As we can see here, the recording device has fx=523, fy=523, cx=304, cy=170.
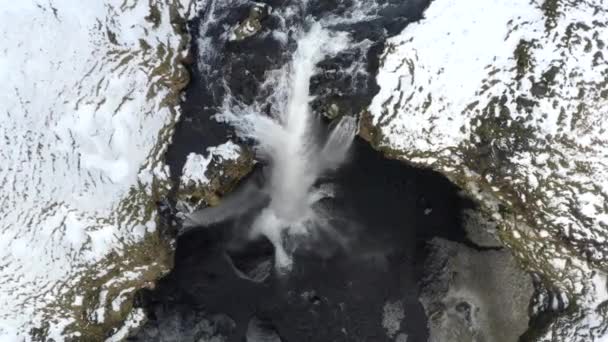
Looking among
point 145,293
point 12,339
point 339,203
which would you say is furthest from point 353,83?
point 12,339

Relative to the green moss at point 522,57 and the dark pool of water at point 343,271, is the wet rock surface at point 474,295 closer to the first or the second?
the dark pool of water at point 343,271

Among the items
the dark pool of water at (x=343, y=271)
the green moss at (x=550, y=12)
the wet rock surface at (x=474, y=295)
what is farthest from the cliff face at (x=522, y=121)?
the dark pool of water at (x=343, y=271)

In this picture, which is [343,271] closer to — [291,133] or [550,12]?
[291,133]

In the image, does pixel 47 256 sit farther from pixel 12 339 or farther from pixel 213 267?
pixel 213 267

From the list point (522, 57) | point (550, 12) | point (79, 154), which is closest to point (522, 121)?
point (522, 57)

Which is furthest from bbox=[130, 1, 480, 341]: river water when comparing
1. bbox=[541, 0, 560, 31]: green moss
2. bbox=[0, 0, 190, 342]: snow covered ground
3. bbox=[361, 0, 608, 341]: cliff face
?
bbox=[541, 0, 560, 31]: green moss
